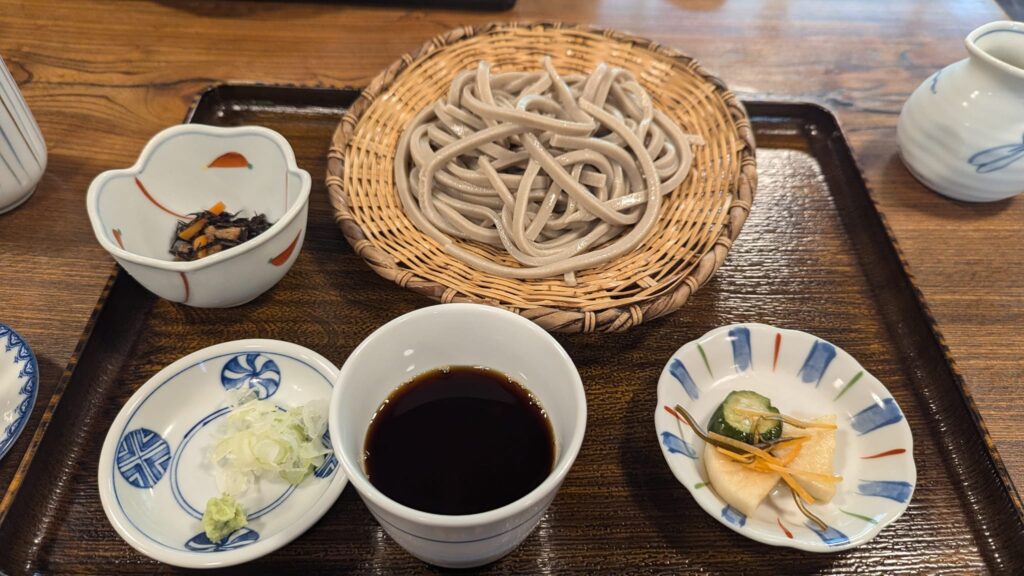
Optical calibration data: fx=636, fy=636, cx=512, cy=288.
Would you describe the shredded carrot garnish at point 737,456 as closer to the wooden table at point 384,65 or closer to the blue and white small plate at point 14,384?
the wooden table at point 384,65

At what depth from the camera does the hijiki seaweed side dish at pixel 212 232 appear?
4.75 feet

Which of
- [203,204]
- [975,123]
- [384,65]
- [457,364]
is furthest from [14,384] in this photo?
[975,123]

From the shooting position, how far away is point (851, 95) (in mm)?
2080

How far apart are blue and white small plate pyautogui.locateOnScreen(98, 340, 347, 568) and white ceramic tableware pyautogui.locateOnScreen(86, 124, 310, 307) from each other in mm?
152

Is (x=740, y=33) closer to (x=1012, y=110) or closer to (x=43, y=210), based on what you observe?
(x=1012, y=110)

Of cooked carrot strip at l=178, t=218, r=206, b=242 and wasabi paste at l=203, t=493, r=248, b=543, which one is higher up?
cooked carrot strip at l=178, t=218, r=206, b=242

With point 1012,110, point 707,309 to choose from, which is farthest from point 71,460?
point 1012,110

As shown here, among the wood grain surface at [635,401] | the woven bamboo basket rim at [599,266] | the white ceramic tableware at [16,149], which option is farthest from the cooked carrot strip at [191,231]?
the white ceramic tableware at [16,149]

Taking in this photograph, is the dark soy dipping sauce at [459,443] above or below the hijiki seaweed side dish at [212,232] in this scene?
below

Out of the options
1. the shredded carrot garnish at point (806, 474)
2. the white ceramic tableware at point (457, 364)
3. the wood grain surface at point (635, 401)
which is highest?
the white ceramic tableware at point (457, 364)

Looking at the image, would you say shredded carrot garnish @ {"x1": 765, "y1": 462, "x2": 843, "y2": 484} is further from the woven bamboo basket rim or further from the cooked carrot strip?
the cooked carrot strip

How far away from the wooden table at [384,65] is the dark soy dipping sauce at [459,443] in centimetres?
76

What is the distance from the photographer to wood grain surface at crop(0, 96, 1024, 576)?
115cm

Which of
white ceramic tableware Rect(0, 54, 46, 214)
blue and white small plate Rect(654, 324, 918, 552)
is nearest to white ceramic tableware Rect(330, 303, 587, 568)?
blue and white small plate Rect(654, 324, 918, 552)
